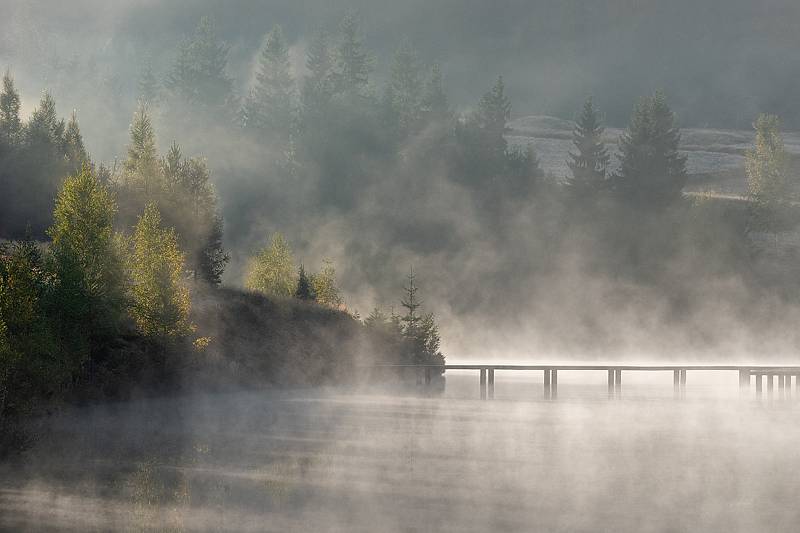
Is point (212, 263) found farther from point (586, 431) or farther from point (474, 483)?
point (474, 483)

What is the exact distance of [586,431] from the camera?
56.9 metres

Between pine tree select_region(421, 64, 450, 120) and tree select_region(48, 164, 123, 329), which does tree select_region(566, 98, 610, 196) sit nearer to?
pine tree select_region(421, 64, 450, 120)

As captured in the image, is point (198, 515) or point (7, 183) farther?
point (7, 183)

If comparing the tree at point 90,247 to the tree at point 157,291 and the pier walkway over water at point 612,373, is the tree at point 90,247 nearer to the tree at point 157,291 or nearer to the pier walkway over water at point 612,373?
the tree at point 157,291

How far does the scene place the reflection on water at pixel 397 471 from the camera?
29109 millimetres

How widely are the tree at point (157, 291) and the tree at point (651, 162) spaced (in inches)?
4578

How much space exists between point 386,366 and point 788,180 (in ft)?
334

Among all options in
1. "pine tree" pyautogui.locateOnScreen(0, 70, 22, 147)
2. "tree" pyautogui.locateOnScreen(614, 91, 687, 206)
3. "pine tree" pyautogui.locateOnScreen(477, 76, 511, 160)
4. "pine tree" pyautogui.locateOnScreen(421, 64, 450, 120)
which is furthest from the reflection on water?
"pine tree" pyautogui.locateOnScreen(421, 64, 450, 120)

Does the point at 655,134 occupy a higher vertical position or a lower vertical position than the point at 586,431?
higher

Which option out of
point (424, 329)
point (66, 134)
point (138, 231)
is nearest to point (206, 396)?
point (138, 231)

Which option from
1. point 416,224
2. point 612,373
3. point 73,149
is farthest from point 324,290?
point 416,224

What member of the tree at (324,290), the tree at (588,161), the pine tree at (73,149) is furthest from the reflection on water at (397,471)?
the tree at (588,161)

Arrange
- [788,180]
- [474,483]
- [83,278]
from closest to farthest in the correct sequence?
1. [474,483]
2. [83,278]
3. [788,180]

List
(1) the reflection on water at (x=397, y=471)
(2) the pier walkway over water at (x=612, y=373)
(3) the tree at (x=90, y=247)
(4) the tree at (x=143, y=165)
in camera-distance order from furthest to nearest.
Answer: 1. (4) the tree at (x=143, y=165)
2. (2) the pier walkway over water at (x=612, y=373)
3. (3) the tree at (x=90, y=247)
4. (1) the reflection on water at (x=397, y=471)
